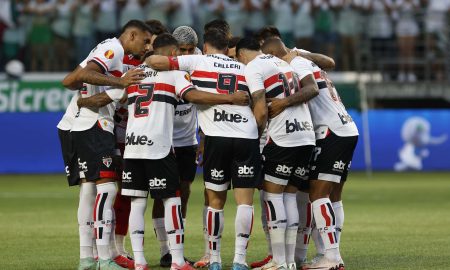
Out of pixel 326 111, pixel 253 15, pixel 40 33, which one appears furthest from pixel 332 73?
pixel 326 111

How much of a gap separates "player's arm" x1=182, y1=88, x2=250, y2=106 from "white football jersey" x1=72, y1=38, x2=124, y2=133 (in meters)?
1.00

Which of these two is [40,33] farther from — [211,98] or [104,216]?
[211,98]

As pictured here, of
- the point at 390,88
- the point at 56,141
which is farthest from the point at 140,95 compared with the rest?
the point at 390,88

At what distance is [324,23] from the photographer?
30016mm

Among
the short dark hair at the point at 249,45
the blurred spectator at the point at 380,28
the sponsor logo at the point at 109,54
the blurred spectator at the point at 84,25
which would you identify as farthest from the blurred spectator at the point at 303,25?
the sponsor logo at the point at 109,54

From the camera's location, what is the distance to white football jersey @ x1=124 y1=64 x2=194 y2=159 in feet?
35.6

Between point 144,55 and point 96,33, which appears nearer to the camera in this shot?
point 144,55

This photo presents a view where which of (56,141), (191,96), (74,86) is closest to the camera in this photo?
(191,96)

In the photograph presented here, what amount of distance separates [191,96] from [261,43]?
1476 mm

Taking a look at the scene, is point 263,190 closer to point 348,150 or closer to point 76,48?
point 348,150

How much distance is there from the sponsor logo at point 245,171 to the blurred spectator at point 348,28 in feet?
65.1

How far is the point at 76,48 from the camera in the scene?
95.2 ft

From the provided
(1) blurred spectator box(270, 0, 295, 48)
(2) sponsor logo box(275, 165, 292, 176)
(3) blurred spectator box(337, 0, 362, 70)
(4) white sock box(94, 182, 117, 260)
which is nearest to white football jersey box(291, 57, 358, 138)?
(2) sponsor logo box(275, 165, 292, 176)

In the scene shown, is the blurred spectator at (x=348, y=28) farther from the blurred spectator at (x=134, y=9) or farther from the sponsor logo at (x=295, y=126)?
the sponsor logo at (x=295, y=126)
